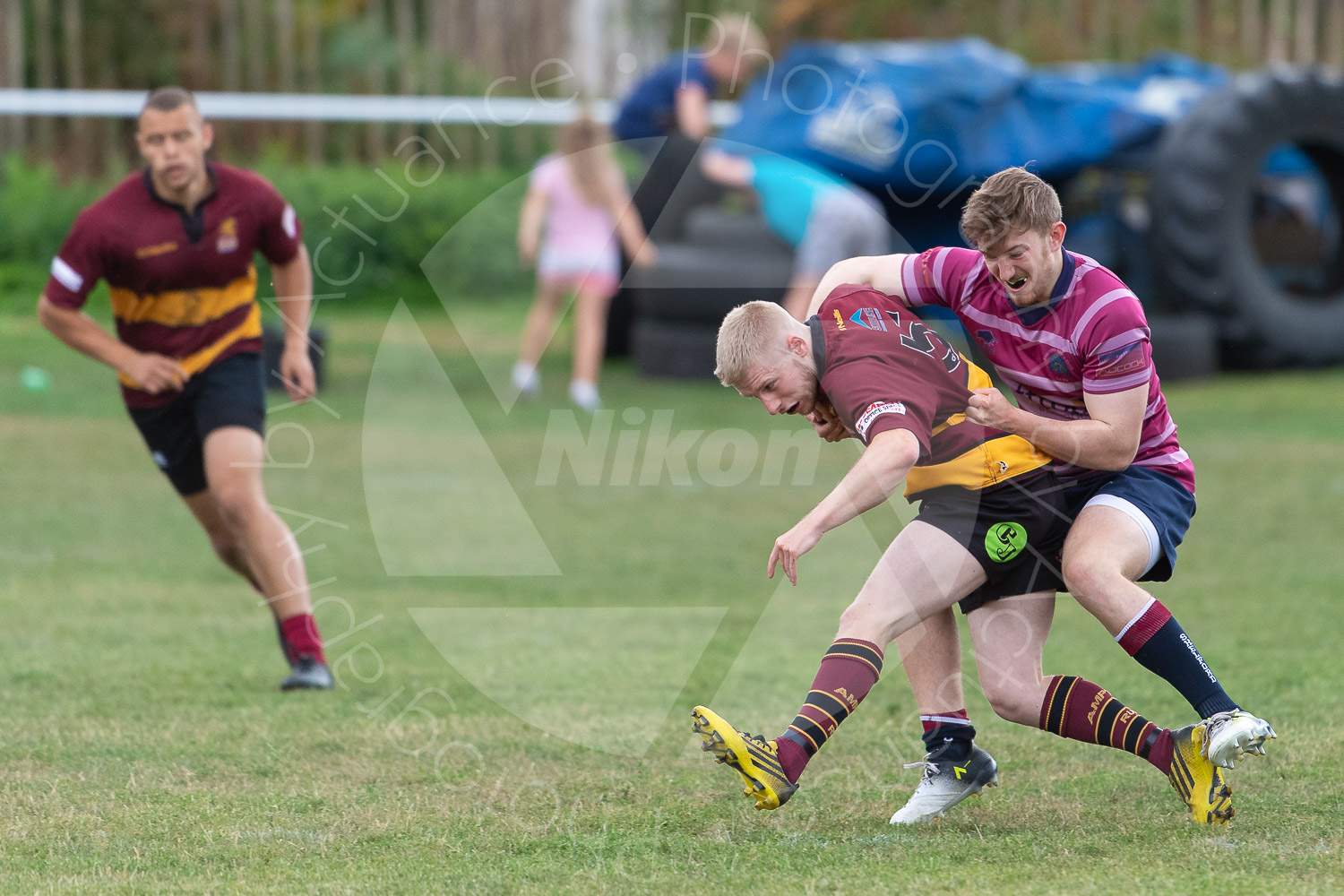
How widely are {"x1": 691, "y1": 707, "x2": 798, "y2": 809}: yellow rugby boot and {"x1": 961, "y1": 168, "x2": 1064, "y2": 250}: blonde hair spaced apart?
4.15ft

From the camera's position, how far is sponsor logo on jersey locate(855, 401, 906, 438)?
3.43 meters

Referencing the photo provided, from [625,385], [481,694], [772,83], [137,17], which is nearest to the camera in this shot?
[481,694]

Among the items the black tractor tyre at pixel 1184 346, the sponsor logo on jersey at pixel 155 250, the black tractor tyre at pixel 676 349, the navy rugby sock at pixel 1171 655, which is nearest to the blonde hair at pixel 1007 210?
the navy rugby sock at pixel 1171 655

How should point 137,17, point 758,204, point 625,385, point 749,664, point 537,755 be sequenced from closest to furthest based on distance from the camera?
point 537,755 → point 749,664 → point 625,385 → point 758,204 → point 137,17

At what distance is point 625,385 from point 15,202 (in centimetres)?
668

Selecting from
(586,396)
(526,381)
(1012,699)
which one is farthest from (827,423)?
Result: (526,381)

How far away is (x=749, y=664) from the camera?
5781mm

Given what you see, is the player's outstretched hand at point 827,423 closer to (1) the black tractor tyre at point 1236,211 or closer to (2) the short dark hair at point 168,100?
(2) the short dark hair at point 168,100

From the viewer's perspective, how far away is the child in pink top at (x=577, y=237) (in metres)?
11.1

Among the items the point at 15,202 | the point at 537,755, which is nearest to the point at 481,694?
the point at 537,755

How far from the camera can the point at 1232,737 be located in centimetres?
351

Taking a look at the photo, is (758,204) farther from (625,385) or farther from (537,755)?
→ (537,755)

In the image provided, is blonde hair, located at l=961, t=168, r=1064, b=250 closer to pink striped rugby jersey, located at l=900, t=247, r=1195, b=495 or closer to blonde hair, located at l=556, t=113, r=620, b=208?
pink striped rugby jersey, located at l=900, t=247, r=1195, b=495

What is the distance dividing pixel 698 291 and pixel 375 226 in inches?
193
